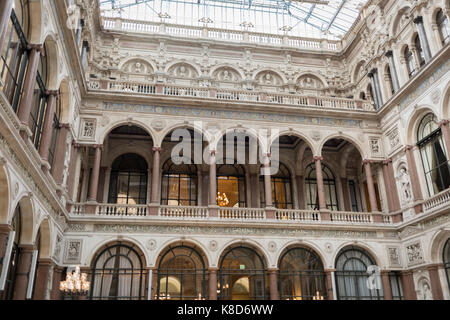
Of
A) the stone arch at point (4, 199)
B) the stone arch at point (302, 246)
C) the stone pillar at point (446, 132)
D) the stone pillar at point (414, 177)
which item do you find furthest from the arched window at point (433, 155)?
the stone arch at point (4, 199)

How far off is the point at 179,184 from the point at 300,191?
6776 millimetres

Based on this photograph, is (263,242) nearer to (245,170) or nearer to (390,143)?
(245,170)

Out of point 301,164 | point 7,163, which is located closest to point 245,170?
point 301,164

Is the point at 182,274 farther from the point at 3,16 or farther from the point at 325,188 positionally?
the point at 3,16

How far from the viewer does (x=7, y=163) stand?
952cm

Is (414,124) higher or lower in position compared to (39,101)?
higher

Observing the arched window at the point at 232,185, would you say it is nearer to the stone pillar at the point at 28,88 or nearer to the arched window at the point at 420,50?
the arched window at the point at 420,50

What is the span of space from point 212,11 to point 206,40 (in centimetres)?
348

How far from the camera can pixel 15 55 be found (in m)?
10.9

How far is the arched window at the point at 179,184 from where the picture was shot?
21328 millimetres

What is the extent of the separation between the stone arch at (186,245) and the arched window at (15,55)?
8088 mm

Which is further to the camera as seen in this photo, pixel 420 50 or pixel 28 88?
pixel 420 50

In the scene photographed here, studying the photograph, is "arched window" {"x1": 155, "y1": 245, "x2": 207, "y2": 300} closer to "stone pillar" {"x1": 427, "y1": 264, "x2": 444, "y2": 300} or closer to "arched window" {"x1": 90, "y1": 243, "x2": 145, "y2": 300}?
"arched window" {"x1": 90, "y1": 243, "x2": 145, "y2": 300}

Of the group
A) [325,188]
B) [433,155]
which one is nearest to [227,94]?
[325,188]
